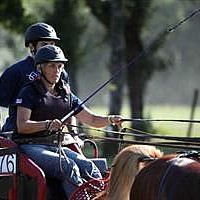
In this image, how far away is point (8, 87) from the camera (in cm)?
730

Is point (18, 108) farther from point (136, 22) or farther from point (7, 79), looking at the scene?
point (136, 22)

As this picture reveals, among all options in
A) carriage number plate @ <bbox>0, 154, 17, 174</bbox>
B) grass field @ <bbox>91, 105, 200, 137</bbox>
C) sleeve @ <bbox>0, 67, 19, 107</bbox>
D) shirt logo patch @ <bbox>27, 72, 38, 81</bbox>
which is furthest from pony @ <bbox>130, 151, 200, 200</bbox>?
grass field @ <bbox>91, 105, 200, 137</bbox>

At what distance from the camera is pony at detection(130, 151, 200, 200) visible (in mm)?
5031

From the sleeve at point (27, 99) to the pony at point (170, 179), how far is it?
4.40 feet

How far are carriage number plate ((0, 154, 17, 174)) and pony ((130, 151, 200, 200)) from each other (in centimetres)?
149

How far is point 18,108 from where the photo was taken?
638cm

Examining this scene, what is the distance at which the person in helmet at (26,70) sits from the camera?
23.4ft

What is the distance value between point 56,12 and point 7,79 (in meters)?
16.5

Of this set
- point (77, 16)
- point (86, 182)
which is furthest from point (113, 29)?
point (86, 182)

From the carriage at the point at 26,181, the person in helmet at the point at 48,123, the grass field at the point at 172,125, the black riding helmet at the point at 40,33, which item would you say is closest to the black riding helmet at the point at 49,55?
the person in helmet at the point at 48,123

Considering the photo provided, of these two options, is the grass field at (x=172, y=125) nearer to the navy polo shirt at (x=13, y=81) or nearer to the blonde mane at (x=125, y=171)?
the navy polo shirt at (x=13, y=81)

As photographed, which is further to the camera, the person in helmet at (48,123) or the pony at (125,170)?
the person in helmet at (48,123)

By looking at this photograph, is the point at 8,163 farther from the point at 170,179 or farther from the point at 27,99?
the point at 170,179

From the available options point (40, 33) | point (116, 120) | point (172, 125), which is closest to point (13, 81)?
point (40, 33)
